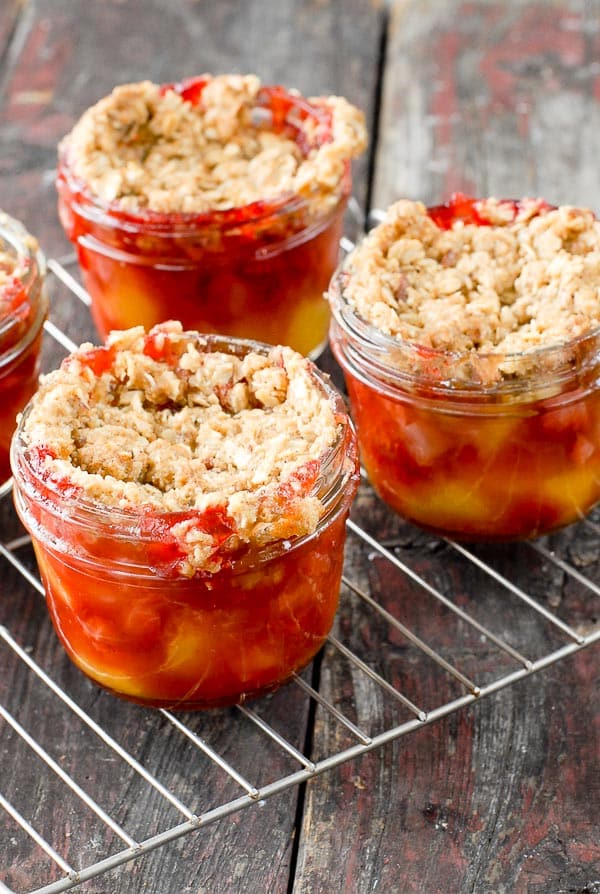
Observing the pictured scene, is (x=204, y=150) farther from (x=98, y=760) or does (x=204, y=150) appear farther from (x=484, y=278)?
(x=98, y=760)

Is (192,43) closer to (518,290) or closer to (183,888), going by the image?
(518,290)

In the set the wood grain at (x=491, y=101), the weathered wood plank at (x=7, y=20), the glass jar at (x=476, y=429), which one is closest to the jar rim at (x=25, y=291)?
the glass jar at (x=476, y=429)

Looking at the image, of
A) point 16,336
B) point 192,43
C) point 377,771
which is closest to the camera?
point 377,771

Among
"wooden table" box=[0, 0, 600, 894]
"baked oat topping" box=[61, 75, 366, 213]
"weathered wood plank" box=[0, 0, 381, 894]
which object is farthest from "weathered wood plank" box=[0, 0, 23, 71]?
"baked oat topping" box=[61, 75, 366, 213]

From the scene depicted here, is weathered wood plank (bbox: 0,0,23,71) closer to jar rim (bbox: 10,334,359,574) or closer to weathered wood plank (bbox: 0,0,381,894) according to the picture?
weathered wood plank (bbox: 0,0,381,894)

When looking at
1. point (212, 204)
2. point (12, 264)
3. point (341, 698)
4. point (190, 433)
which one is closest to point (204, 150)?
point (212, 204)

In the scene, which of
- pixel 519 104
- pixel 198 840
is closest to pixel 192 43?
pixel 519 104
